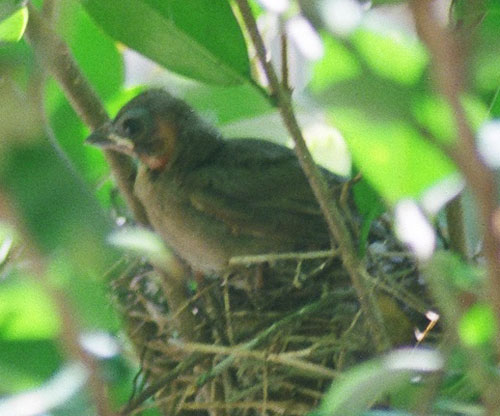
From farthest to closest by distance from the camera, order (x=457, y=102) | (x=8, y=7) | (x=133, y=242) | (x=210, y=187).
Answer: (x=210, y=187) < (x=8, y=7) < (x=133, y=242) < (x=457, y=102)

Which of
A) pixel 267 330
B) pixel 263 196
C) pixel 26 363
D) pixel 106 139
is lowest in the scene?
pixel 267 330

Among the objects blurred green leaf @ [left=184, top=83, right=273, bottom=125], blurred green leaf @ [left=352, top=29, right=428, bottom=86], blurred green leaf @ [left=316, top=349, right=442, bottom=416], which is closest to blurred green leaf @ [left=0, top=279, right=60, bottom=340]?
blurred green leaf @ [left=316, top=349, right=442, bottom=416]

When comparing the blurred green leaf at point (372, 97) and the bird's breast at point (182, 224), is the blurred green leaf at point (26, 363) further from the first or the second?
the bird's breast at point (182, 224)

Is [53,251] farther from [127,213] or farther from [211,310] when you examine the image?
[127,213]

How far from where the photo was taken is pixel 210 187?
162 centimetres

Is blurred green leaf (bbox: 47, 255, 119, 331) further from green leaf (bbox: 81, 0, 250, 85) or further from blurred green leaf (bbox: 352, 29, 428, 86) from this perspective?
green leaf (bbox: 81, 0, 250, 85)

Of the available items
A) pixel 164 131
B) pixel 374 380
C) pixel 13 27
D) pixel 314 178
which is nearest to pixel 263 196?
pixel 164 131

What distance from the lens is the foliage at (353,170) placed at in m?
0.48

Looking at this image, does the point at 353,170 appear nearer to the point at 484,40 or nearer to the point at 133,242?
the point at 133,242

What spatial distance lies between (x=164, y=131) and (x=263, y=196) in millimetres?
266

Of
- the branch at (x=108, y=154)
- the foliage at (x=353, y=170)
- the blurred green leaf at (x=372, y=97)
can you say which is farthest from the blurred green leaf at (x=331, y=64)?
the branch at (x=108, y=154)

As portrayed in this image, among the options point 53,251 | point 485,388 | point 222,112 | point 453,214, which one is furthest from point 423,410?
point 222,112

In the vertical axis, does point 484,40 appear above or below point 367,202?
above

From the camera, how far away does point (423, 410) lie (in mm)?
510
